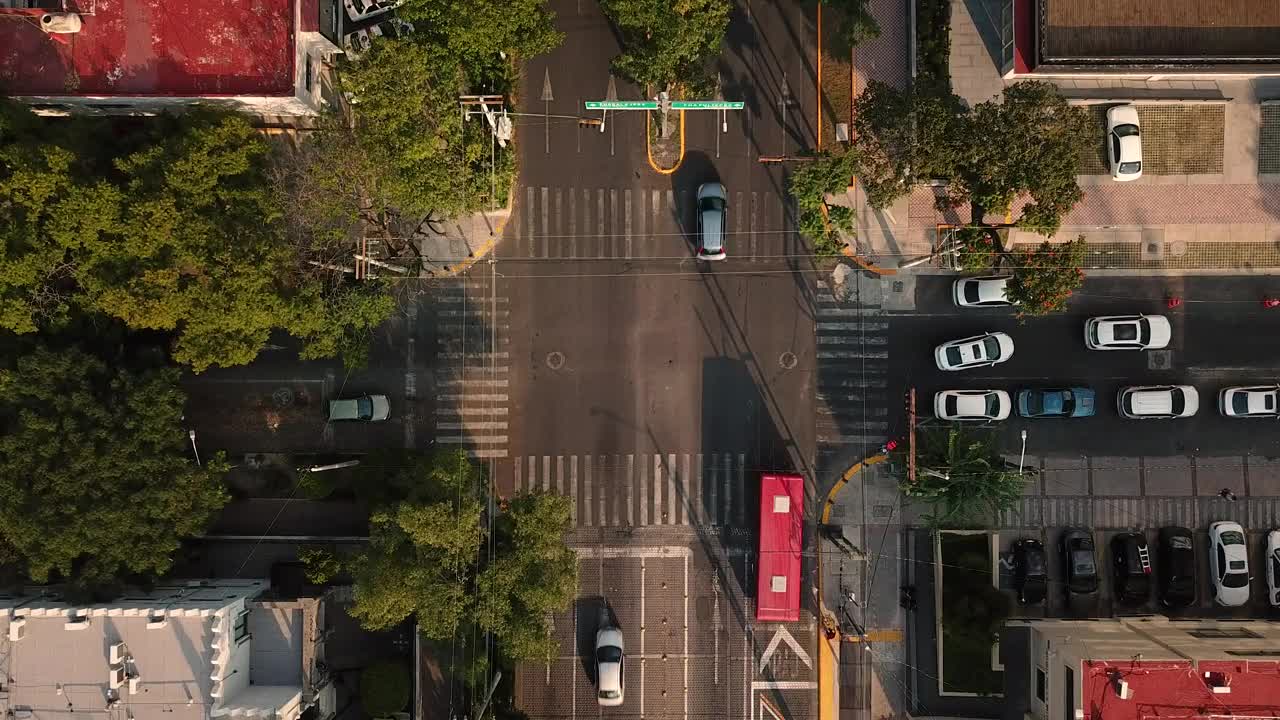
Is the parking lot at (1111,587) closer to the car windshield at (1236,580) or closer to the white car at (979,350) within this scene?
the car windshield at (1236,580)

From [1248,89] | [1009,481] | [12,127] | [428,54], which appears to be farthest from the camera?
[1248,89]

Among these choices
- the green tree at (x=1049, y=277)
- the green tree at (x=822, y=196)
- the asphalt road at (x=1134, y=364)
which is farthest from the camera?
the asphalt road at (x=1134, y=364)

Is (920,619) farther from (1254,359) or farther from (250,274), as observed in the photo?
(250,274)

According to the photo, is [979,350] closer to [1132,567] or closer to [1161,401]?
[1161,401]

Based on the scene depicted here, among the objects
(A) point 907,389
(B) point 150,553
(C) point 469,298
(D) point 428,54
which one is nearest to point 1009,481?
(A) point 907,389

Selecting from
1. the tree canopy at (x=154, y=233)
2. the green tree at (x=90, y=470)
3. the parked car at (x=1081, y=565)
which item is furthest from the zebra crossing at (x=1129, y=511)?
the green tree at (x=90, y=470)
